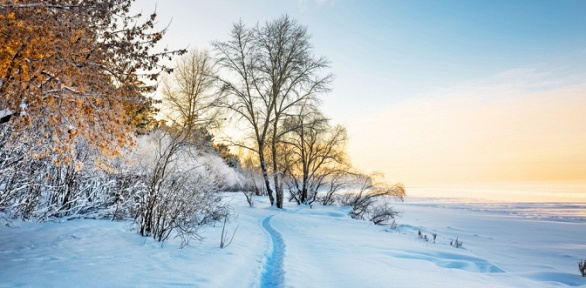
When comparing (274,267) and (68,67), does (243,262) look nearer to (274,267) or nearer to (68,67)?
(274,267)

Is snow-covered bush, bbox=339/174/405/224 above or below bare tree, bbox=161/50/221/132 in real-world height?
below

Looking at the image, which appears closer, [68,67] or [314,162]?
[68,67]

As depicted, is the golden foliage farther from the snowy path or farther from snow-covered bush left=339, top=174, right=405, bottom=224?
snow-covered bush left=339, top=174, right=405, bottom=224

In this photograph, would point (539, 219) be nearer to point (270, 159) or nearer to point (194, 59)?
point (270, 159)

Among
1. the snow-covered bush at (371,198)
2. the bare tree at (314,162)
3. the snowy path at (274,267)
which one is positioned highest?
the bare tree at (314,162)

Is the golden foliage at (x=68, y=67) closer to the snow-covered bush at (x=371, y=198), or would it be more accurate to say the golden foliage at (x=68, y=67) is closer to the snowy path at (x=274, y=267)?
the snowy path at (x=274, y=267)

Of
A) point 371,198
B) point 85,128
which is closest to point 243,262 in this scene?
point 85,128

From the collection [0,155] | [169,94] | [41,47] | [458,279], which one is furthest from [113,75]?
[169,94]

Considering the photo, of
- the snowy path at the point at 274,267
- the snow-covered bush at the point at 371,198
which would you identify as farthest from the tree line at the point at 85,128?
the snow-covered bush at the point at 371,198

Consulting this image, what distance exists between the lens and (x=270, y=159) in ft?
74.5

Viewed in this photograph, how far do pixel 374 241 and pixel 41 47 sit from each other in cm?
882

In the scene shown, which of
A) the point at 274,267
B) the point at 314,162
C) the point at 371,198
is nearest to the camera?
the point at 274,267

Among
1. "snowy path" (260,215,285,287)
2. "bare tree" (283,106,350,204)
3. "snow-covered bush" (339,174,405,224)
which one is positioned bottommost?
"snowy path" (260,215,285,287)

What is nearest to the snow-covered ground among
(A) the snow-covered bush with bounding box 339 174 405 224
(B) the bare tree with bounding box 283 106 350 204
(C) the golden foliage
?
(C) the golden foliage
